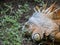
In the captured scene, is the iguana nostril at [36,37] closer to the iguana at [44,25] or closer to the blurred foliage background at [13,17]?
the iguana at [44,25]

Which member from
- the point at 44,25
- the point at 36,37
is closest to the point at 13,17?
the point at 44,25

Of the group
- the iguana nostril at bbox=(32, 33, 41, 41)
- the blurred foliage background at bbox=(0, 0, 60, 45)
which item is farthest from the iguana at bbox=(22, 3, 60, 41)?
the blurred foliage background at bbox=(0, 0, 60, 45)

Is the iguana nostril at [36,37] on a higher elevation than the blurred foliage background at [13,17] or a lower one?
lower

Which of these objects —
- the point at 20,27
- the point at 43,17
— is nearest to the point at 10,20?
the point at 20,27

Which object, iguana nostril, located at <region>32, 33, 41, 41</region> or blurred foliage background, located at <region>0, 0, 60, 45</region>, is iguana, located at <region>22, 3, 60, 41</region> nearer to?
iguana nostril, located at <region>32, 33, 41, 41</region>

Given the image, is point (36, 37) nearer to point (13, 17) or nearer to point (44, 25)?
point (44, 25)

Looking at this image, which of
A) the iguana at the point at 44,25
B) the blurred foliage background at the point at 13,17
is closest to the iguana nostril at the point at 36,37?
the iguana at the point at 44,25
